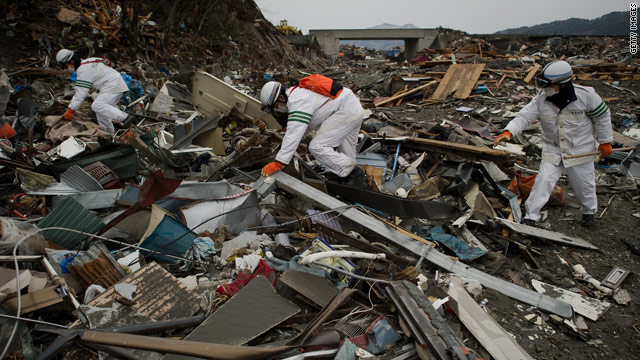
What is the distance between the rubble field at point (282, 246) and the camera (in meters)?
2.21

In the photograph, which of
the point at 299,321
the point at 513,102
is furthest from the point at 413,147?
the point at 513,102

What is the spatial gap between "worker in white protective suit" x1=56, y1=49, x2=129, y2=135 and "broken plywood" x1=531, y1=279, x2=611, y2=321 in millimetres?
6738

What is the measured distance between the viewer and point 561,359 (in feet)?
7.89

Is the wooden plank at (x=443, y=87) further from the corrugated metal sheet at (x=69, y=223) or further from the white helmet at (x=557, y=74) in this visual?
the corrugated metal sheet at (x=69, y=223)

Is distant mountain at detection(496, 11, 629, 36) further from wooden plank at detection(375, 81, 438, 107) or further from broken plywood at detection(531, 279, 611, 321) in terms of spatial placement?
broken plywood at detection(531, 279, 611, 321)

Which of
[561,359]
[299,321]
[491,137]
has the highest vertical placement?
[491,137]

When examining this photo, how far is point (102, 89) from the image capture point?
6172mm

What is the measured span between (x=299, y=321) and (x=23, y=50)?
34.8 feet

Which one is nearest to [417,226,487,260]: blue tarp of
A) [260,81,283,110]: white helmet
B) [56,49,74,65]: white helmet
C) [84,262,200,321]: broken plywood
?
[260,81,283,110]: white helmet

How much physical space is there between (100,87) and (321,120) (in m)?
4.65

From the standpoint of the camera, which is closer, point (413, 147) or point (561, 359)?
point (561, 359)

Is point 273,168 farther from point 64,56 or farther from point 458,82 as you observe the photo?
point 458,82

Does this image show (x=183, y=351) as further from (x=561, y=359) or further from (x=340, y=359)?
(x=561, y=359)

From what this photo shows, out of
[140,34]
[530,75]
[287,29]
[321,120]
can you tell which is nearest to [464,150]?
[321,120]
